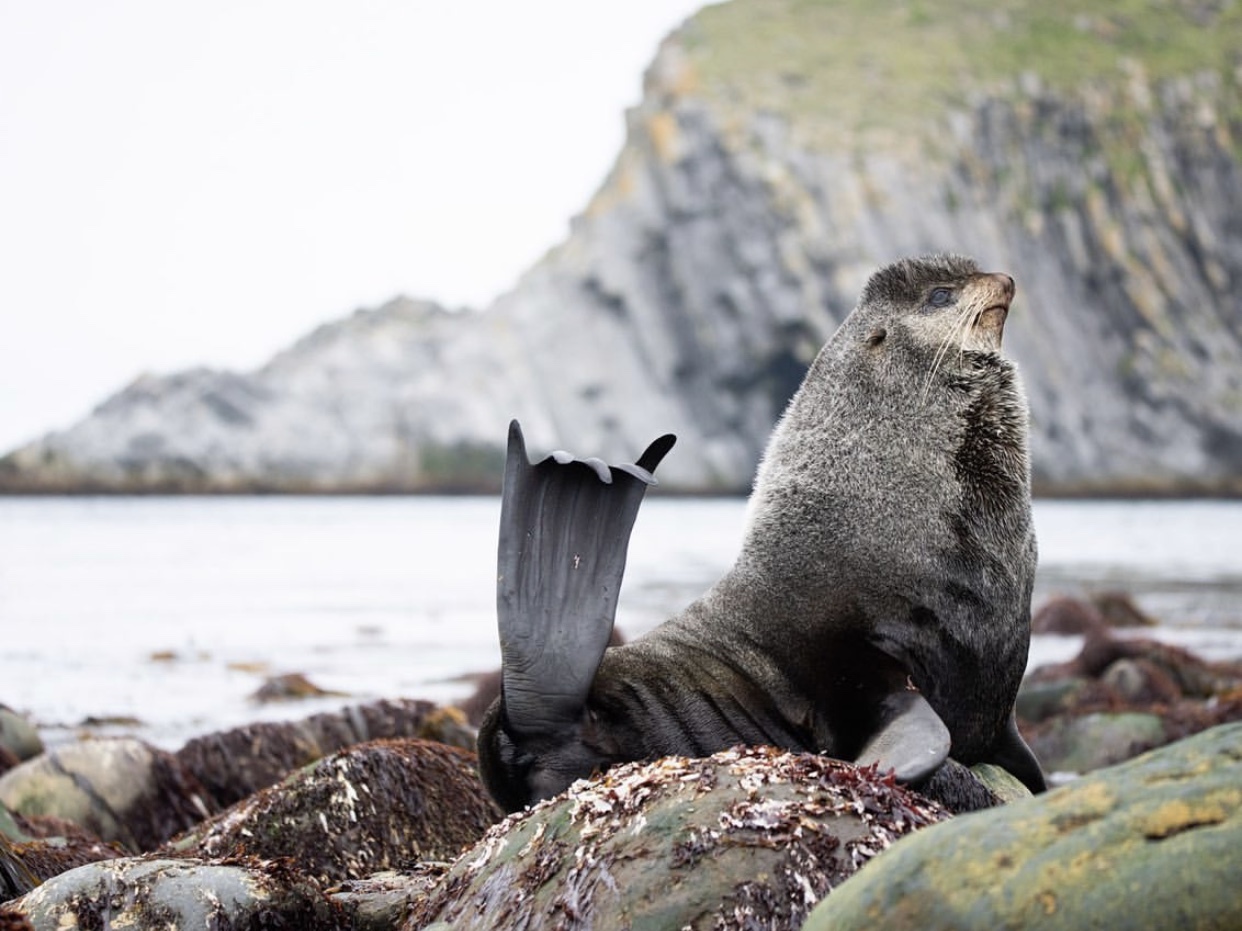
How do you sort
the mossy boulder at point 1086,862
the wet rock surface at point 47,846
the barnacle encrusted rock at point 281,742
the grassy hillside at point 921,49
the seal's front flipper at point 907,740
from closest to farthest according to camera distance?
the mossy boulder at point 1086,862
the seal's front flipper at point 907,740
the wet rock surface at point 47,846
the barnacle encrusted rock at point 281,742
the grassy hillside at point 921,49

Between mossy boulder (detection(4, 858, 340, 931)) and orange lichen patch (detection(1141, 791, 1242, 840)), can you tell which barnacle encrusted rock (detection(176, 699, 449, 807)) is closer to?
mossy boulder (detection(4, 858, 340, 931))

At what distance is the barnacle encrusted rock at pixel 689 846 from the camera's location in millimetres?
2756

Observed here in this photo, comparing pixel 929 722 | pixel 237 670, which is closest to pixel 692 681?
pixel 929 722

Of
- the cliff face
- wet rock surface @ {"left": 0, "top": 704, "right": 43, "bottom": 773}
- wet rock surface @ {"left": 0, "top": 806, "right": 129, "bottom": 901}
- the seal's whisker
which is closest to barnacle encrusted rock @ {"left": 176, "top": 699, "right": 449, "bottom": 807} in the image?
wet rock surface @ {"left": 0, "top": 806, "right": 129, "bottom": 901}

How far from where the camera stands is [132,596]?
2316 centimetres

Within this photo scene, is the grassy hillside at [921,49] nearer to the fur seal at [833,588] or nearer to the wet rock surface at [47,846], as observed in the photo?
the wet rock surface at [47,846]

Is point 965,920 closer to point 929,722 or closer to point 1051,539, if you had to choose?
point 929,722

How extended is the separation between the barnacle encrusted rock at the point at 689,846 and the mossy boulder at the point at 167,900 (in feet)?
1.13

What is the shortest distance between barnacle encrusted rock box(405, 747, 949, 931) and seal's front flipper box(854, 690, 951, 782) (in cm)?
42

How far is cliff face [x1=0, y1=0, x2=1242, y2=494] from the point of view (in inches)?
3031

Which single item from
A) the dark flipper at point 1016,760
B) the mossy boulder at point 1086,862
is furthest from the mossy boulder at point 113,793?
the mossy boulder at point 1086,862

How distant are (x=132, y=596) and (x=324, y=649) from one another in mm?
8714

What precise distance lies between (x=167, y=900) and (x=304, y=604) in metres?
18.7

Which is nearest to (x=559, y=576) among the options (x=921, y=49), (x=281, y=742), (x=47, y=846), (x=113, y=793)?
(x=47, y=846)
